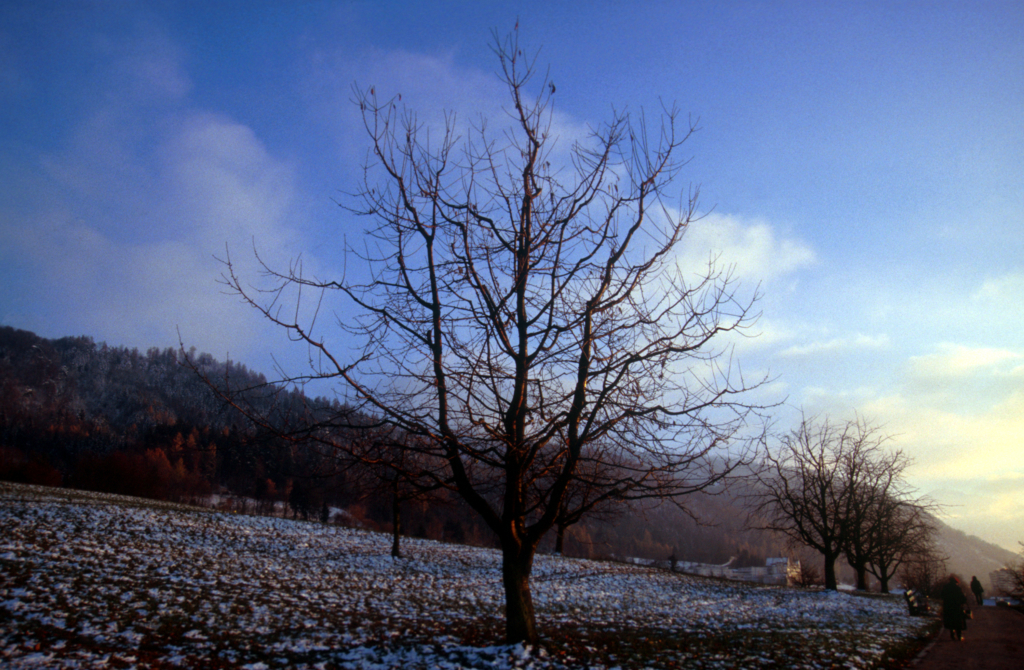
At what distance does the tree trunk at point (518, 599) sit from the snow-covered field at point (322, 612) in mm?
270

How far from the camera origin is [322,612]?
1088 cm

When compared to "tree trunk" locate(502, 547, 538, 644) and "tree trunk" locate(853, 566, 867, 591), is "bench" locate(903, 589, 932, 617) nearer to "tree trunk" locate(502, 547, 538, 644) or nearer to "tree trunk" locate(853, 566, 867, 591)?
"tree trunk" locate(853, 566, 867, 591)

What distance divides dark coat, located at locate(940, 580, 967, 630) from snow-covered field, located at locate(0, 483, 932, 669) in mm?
962

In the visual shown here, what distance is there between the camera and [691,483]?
26.1 ft

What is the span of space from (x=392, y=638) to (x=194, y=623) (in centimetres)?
372

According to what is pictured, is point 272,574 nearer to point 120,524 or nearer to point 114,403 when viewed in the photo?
point 120,524

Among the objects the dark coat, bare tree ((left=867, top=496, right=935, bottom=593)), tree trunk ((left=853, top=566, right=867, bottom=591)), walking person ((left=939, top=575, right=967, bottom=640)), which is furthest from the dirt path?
tree trunk ((left=853, top=566, right=867, bottom=591))

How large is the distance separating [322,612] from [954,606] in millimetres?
15989

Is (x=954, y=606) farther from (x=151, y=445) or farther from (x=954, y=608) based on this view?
(x=151, y=445)

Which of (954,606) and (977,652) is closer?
(977,652)

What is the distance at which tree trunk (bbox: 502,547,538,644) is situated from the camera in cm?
768

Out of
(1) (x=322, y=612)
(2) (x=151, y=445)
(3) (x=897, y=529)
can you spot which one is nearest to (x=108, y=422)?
(2) (x=151, y=445)

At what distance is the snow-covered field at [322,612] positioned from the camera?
7559 millimetres

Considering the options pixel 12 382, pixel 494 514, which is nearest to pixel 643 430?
pixel 494 514
